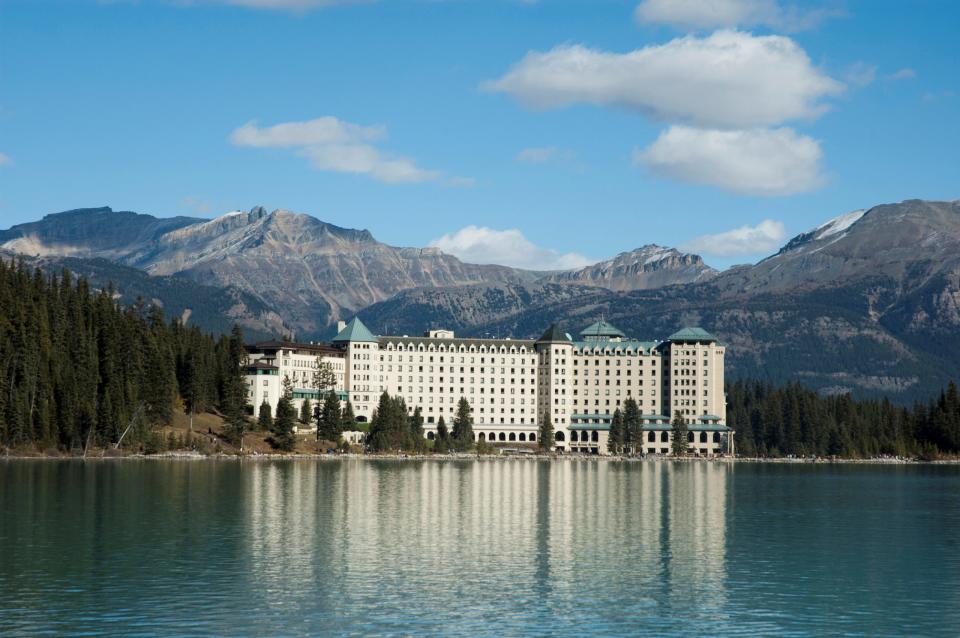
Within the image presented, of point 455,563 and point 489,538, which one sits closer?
point 455,563

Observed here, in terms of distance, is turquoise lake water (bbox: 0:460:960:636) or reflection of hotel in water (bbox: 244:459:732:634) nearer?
turquoise lake water (bbox: 0:460:960:636)

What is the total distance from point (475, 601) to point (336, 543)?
2458 cm

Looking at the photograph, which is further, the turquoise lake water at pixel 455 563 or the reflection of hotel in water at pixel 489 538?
the reflection of hotel in water at pixel 489 538

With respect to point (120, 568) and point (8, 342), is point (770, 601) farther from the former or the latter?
point (8, 342)

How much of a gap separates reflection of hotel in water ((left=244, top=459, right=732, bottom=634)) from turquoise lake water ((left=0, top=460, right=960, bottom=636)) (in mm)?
314

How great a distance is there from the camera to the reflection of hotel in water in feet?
244

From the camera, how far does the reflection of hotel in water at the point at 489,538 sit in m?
74.3

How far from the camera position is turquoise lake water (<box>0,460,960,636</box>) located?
206ft

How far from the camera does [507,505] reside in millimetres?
131125

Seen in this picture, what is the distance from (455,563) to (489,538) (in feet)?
51.1

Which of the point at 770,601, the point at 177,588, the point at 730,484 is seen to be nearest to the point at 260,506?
the point at 177,588

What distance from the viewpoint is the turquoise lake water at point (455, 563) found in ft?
206

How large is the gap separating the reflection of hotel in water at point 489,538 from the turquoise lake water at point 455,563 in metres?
0.31

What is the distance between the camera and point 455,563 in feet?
268
